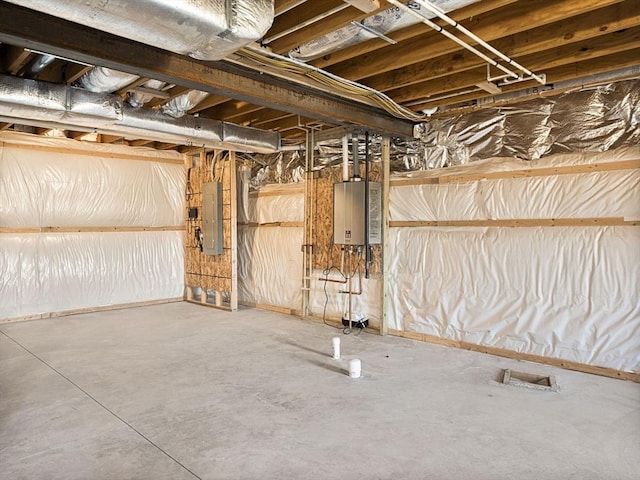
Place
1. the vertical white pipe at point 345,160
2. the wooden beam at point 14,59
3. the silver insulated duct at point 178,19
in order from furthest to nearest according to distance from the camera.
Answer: the vertical white pipe at point 345,160 → the wooden beam at point 14,59 → the silver insulated duct at point 178,19

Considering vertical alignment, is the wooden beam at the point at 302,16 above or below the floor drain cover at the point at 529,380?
above

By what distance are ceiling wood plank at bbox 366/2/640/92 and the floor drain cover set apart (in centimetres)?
251

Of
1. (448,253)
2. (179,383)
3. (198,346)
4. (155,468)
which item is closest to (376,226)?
(448,253)

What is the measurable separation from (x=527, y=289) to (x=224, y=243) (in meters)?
4.20

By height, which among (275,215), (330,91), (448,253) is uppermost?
(330,91)

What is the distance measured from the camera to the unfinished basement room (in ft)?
7.95

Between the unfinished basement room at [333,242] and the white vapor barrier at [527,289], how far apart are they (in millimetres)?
19

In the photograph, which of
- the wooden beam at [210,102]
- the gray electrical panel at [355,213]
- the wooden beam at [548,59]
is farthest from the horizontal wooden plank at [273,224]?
the wooden beam at [548,59]

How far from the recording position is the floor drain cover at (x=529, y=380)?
11.0 feet

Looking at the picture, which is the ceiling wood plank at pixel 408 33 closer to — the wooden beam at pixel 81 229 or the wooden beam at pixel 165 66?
the wooden beam at pixel 165 66

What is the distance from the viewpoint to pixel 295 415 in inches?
114

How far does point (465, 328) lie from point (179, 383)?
2.82 metres

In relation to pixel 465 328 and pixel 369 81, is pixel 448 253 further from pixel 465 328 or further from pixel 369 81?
pixel 369 81

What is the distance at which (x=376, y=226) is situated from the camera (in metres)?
5.05
